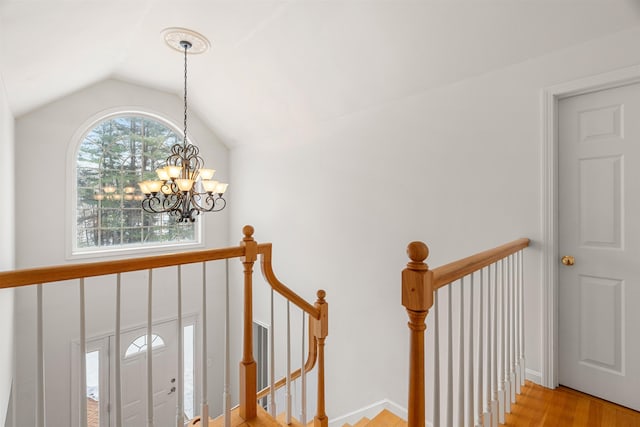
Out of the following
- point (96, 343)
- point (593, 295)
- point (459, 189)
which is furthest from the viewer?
point (96, 343)

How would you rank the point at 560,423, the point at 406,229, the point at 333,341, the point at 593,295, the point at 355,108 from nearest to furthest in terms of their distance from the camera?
the point at 560,423 → the point at 593,295 → the point at 406,229 → the point at 355,108 → the point at 333,341

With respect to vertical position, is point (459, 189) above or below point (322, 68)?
below

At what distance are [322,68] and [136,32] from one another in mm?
1857

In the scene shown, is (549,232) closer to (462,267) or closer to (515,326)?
(515,326)

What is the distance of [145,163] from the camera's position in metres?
4.65

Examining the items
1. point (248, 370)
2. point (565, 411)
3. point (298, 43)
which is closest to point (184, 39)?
point (298, 43)

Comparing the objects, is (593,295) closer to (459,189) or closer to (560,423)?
(560,423)

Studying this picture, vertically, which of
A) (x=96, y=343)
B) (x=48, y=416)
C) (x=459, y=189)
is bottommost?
(x=48, y=416)

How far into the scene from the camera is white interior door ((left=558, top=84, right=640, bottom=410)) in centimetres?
189

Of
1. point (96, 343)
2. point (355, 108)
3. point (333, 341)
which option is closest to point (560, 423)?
point (333, 341)

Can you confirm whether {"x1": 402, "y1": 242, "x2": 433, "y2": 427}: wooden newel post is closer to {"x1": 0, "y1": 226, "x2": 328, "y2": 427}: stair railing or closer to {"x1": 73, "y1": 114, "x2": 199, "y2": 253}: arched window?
{"x1": 0, "y1": 226, "x2": 328, "y2": 427}: stair railing

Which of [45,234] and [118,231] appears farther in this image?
[118,231]

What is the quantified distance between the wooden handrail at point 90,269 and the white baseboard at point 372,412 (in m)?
2.30

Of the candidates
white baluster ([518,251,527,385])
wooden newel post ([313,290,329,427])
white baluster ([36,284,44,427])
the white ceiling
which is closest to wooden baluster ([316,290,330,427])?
wooden newel post ([313,290,329,427])
